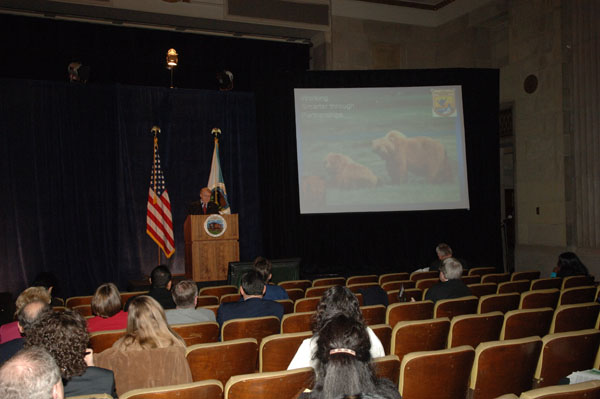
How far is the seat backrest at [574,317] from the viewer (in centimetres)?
361

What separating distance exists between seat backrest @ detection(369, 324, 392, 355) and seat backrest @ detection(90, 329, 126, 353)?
5.44ft

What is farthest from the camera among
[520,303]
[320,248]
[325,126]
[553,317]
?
[320,248]

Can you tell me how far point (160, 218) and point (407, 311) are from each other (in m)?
6.85

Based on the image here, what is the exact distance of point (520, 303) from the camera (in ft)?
14.5

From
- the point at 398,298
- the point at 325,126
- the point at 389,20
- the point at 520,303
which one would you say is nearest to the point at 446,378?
the point at 520,303

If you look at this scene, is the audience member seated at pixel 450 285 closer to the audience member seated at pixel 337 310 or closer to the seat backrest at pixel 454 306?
the seat backrest at pixel 454 306

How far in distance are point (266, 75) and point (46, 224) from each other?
5208 millimetres

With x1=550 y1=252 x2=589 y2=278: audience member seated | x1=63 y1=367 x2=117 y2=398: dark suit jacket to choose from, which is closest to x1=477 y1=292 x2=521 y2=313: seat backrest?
x1=550 y1=252 x2=589 y2=278: audience member seated

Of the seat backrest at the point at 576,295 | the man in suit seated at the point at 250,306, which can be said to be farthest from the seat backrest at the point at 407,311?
the seat backrest at the point at 576,295

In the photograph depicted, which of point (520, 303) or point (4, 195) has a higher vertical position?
point (4, 195)

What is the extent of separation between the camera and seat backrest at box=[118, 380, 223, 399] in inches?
76.0

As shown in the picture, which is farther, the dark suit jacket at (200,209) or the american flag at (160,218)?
the american flag at (160,218)

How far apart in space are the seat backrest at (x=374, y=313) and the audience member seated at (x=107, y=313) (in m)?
1.86

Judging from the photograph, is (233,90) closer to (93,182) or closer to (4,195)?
(93,182)
